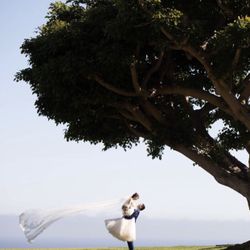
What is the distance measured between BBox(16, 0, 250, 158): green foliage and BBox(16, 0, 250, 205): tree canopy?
40mm

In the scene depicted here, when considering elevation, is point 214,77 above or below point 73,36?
below

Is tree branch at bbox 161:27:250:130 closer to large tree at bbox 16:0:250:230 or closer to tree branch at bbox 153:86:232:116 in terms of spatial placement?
large tree at bbox 16:0:250:230

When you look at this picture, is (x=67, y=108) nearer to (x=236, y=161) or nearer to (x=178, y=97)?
(x=178, y=97)

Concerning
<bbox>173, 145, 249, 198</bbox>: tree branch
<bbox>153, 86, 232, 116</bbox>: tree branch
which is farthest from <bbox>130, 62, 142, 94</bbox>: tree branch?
<bbox>173, 145, 249, 198</bbox>: tree branch

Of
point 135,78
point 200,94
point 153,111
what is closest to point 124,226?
point 135,78

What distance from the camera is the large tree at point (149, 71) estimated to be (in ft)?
62.5

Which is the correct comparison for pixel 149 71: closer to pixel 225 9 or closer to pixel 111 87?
pixel 111 87

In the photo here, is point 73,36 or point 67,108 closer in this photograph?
point 73,36

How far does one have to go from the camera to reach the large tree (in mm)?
19047

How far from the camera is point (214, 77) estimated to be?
20234 millimetres

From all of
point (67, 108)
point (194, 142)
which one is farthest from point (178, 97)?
point (67, 108)

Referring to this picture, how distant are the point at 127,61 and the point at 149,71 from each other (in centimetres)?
225

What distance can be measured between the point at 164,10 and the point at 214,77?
3381mm

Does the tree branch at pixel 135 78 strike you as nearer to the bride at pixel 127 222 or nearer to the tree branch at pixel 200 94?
the tree branch at pixel 200 94
